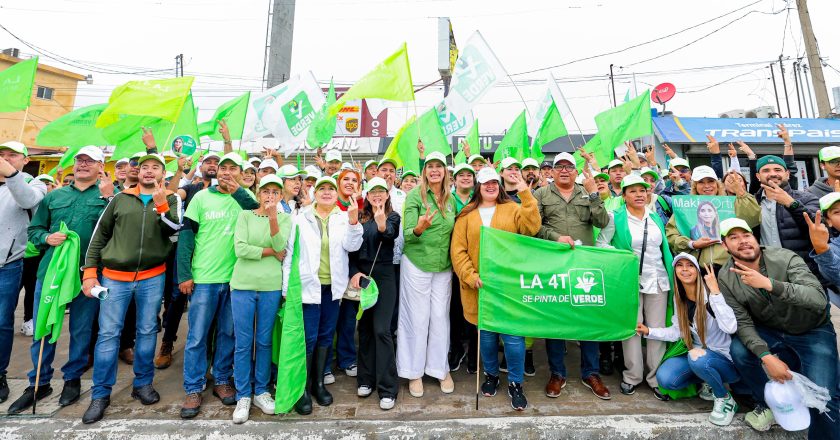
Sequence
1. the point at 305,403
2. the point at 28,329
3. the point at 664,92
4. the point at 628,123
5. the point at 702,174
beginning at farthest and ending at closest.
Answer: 1. the point at 664,92
2. the point at 628,123
3. the point at 28,329
4. the point at 702,174
5. the point at 305,403

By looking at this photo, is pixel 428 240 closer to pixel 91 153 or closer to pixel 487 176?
pixel 487 176

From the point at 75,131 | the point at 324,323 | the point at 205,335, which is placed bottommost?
the point at 205,335

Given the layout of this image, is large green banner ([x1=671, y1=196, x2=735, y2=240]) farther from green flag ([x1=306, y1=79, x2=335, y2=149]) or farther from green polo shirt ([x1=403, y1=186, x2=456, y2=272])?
green flag ([x1=306, y1=79, x2=335, y2=149])

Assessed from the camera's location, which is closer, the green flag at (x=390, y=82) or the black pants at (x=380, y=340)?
the black pants at (x=380, y=340)

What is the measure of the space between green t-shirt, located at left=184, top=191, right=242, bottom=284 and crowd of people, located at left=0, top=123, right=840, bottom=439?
1 centimetres

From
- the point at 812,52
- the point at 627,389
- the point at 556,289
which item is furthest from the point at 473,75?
the point at 812,52

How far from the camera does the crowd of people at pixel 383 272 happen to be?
3.13m

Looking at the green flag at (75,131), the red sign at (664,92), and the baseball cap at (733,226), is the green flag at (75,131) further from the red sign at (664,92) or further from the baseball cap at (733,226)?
the red sign at (664,92)

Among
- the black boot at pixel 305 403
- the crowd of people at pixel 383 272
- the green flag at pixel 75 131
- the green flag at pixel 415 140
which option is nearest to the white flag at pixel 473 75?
the green flag at pixel 415 140

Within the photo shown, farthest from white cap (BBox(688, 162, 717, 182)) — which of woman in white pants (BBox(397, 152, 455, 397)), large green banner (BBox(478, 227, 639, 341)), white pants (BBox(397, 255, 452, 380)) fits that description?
white pants (BBox(397, 255, 452, 380))

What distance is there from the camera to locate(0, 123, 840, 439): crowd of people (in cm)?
313

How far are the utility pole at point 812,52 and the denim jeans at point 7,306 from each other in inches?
771

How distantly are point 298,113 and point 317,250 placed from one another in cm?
540

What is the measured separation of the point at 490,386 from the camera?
11.9 feet
